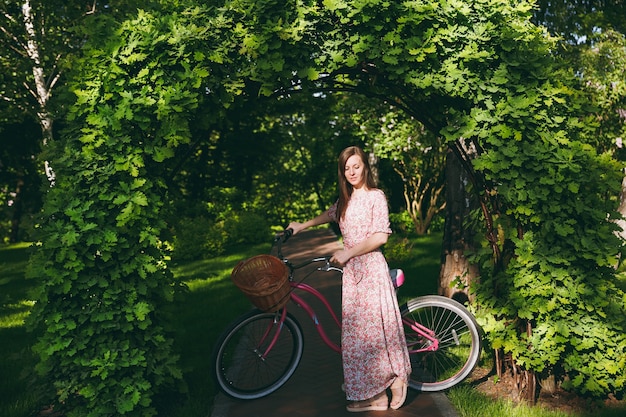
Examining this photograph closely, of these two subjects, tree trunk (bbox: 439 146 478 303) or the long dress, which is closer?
the long dress

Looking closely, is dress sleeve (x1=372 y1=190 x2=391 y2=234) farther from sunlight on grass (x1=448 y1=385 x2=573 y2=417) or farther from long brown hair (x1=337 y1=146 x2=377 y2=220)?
sunlight on grass (x1=448 y1=385 x2=573 y2=417)

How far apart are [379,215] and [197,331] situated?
3.85 meters

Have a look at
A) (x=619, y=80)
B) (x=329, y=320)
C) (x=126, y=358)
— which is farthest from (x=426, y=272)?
(x=126, y=358)

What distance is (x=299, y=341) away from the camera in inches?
193

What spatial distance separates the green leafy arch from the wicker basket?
0.67 meters

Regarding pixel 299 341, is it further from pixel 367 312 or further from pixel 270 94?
pixel 270 94

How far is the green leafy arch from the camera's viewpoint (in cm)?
402

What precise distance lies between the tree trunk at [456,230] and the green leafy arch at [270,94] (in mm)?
2589

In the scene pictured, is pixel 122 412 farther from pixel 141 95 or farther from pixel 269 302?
pixel 141 95

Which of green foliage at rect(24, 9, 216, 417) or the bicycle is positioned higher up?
green foliage at rect(24, 9, 216, 417)

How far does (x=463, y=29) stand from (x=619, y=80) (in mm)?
8757

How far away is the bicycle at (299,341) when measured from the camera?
15.2 feet

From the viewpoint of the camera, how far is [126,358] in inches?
159

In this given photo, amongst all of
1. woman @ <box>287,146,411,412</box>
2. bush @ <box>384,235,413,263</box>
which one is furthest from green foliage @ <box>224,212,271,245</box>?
woman @ <box>287,146,411,412</box>
